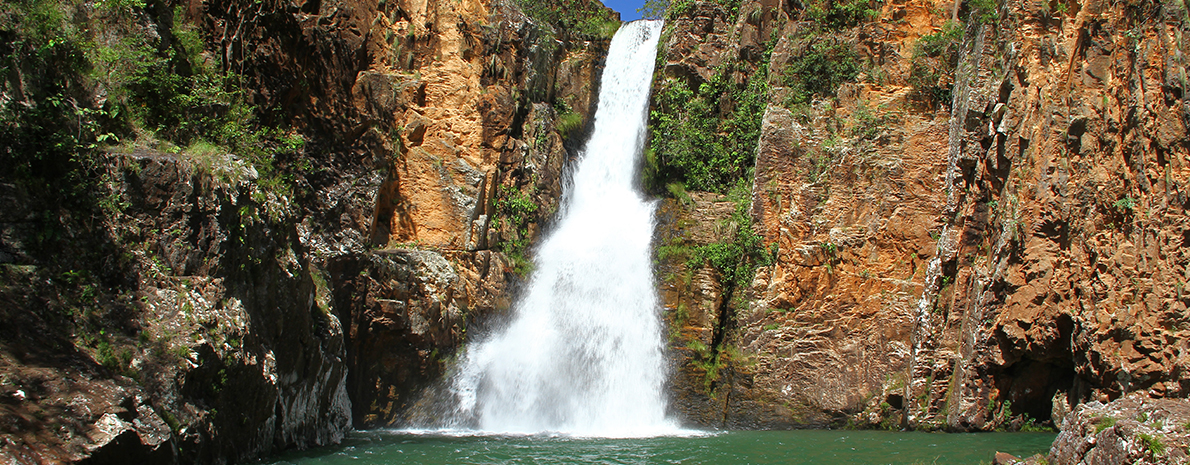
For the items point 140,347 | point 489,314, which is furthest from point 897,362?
point 140,347

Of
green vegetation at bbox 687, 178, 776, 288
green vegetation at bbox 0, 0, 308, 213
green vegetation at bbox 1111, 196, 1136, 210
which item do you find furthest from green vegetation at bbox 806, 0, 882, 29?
green vegetation at bbox 0, 0, 308, 213

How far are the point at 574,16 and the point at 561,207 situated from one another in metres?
8.49

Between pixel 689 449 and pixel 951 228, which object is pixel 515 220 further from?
pixel 951 228

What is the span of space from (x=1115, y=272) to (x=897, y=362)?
601 centimetres

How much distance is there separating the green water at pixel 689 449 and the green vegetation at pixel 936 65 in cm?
885

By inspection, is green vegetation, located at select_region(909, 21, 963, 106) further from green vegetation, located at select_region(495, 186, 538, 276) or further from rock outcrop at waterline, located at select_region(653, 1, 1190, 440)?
green vegetation, located at select_region(495, 186, 538, 276)

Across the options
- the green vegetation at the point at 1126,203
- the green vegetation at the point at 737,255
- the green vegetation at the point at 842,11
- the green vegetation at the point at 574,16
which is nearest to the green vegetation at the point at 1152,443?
the green vegetation at the point at 1126,203

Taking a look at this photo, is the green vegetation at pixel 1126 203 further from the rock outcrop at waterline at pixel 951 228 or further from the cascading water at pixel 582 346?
the cascading water at pixel 582 346

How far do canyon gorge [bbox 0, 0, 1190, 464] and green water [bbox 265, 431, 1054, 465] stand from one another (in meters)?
1.00

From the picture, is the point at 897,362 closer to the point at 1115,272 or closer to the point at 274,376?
the point at 1115,272

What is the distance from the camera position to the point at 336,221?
1752 cm

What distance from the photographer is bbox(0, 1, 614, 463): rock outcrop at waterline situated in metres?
8.85

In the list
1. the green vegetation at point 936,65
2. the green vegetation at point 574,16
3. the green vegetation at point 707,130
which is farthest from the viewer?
the green vegetation at point 574,16

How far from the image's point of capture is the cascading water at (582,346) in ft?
60.0
